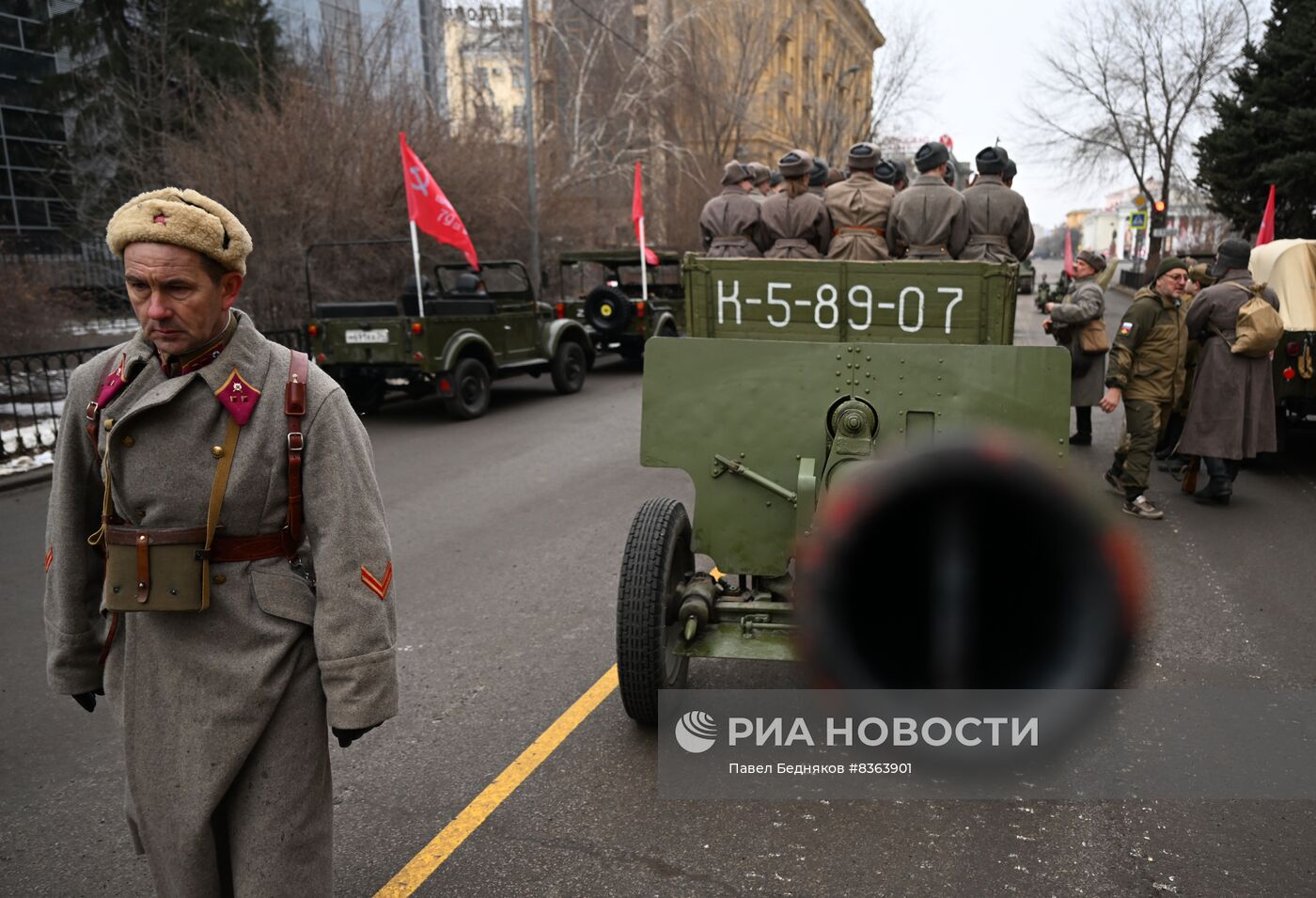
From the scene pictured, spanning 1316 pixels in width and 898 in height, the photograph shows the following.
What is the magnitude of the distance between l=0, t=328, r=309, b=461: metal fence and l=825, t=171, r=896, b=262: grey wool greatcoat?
293 inches

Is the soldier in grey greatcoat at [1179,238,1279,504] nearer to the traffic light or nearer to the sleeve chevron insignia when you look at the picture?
the sleeve chevron insignia

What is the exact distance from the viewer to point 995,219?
5984 mm

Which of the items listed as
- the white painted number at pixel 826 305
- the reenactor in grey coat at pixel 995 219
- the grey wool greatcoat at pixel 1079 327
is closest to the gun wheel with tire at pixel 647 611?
the white painted number at pixel 826 305

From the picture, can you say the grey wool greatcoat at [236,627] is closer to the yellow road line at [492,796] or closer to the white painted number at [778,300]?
the yellow road line at [492,796]

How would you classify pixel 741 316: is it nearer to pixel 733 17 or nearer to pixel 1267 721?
pixel 1267 721

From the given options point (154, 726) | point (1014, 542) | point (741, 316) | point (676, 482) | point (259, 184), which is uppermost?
point (259, 184)

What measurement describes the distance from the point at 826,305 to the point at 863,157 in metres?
1.83

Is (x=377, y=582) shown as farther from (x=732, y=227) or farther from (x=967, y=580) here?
(x=732, y=227)

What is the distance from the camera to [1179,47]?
111 feet

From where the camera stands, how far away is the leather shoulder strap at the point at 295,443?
211 centimetres

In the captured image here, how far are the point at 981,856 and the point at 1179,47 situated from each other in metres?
37.4

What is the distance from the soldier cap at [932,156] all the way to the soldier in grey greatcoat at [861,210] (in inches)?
11.1

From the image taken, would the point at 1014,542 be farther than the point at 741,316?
No

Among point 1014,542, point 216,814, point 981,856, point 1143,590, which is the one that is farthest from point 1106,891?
point 216,814
